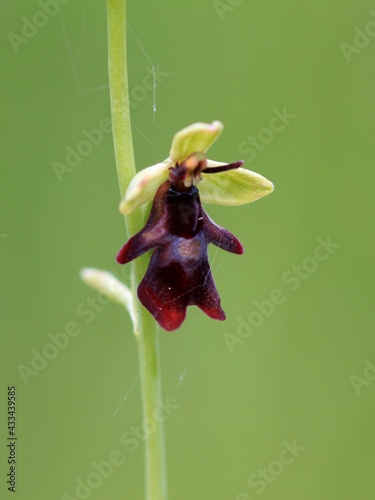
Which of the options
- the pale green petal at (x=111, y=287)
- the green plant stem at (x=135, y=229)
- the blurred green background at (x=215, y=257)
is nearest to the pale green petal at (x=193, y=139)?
the green plant stem at (x=135, y=229)

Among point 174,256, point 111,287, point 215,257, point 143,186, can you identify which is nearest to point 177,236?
point 174,256

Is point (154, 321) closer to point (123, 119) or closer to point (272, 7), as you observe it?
point (123, 119)

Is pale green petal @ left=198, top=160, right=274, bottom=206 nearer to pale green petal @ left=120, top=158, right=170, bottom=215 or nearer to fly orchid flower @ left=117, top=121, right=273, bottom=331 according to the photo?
fly orchid flower @ left=117, top=121, right=273, bottom=331

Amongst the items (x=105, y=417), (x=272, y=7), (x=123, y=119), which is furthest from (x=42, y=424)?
(x=272, y=7)

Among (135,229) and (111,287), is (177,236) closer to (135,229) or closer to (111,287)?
(135,229)

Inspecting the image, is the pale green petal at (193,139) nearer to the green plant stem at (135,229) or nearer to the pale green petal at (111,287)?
the green plant stem at (135,229)
